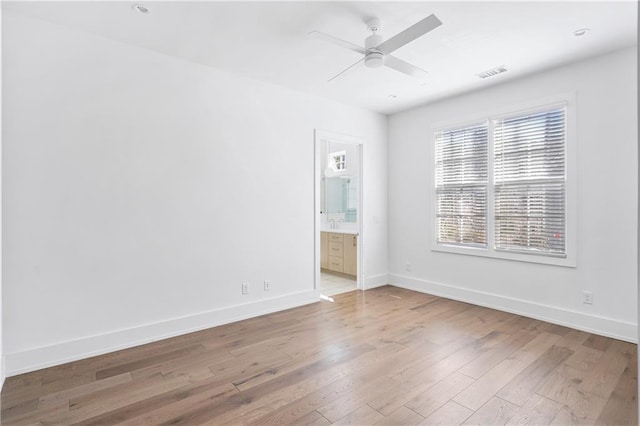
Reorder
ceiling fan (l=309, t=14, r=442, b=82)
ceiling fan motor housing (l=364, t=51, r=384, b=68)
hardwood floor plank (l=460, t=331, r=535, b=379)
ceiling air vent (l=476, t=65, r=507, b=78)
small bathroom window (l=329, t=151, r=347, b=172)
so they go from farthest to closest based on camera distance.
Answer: small bathroom window (l=329, t=151, r=347, b=172) → ceiling air vent (l=476, t=65, r=507, b=78) → ceiling fan motor housing (l=364, t=51, r=384, b=68) → hardwood floor plank (l=460, t=331, r=535, b=379) → ceiling fan (l=309, t=14, r=442, b=82)

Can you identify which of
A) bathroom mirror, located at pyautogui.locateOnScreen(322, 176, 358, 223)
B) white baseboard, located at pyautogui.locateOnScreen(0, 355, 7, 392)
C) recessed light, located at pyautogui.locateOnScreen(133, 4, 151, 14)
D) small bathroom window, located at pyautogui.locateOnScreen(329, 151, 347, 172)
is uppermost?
recessed light, located at pyautogui.locateOnScreen(133, 4, 151, 14)

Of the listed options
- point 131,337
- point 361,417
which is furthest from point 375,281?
point 131,337

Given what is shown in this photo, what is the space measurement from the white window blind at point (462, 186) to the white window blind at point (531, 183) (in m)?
0.21

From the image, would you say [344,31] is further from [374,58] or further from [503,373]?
[503,373]

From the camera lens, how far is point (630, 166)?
10.3 ft

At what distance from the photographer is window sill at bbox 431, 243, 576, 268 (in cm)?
359

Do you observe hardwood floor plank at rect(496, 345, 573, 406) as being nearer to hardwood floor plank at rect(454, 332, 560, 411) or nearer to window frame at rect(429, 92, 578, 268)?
hardwood floor plank at rect(454, 332, 560, 411)

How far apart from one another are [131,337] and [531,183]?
4636mm

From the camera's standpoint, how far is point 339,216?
691 centimetres

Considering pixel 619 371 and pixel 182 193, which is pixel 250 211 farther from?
pixel 619 371

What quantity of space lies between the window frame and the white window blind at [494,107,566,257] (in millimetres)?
50

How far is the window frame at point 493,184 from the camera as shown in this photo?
11.5 ft

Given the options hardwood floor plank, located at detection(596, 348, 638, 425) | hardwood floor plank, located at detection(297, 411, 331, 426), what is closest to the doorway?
hardwood floor plank, located at detection(297, 411, 331, 426)

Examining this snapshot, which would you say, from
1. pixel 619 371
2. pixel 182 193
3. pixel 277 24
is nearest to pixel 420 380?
pixel 619 371
